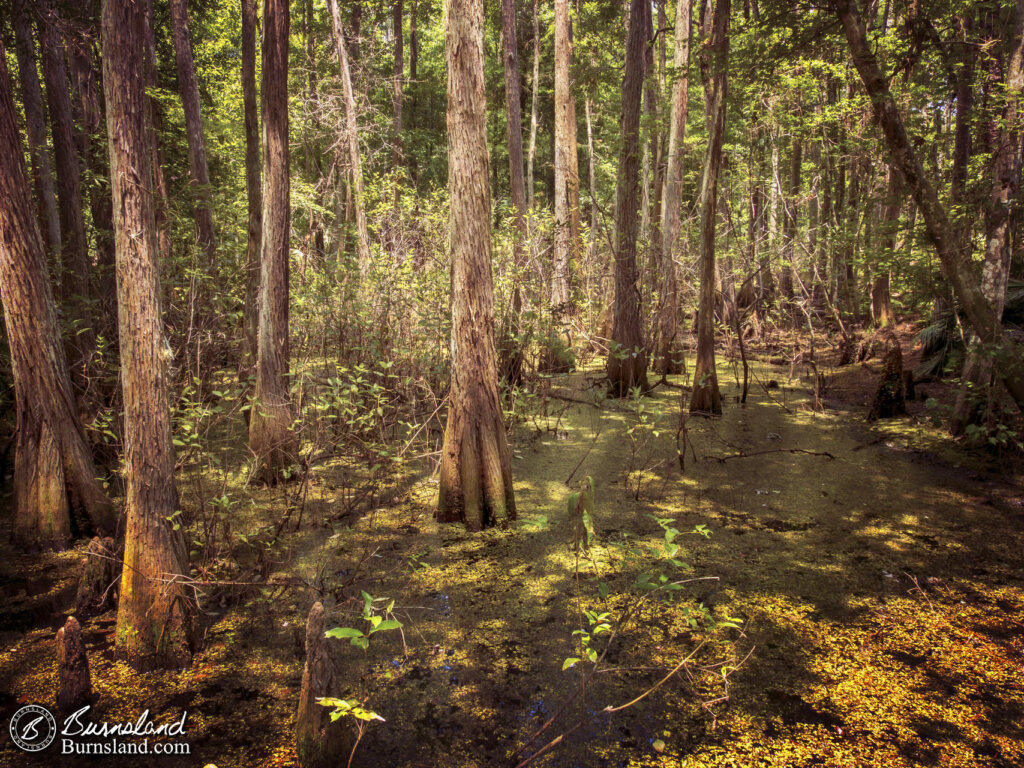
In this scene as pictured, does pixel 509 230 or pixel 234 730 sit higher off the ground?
pixel 509 230

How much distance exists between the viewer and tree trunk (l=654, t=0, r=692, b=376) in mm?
9719

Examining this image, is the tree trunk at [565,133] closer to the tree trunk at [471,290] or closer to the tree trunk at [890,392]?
the tree trunk at [890,392]

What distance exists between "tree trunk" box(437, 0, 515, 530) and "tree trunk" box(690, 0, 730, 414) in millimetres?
3898

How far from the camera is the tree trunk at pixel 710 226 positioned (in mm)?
7352

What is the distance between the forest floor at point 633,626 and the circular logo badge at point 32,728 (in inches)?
3.5

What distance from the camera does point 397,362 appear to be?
6.56 meters

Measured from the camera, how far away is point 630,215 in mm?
8602

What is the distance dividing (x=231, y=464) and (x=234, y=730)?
382 centimetres

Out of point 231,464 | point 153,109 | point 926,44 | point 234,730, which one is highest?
point 153,109

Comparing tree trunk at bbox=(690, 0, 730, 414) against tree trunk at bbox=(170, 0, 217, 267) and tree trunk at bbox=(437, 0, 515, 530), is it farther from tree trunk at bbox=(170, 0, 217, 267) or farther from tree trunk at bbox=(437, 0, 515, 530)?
tree trunk at bbox=(170, 0, 217, 267)

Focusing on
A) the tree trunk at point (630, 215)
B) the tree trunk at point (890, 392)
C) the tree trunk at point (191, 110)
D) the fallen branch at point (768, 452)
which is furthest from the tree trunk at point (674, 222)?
the tree trunk at point (191, 110)

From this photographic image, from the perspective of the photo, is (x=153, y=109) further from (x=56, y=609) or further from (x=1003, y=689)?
(x=1003, y=689)

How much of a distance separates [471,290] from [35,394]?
3.14 meters

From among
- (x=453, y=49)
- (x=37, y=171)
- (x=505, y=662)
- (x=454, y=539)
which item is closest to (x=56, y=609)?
(x=454, y=539)
